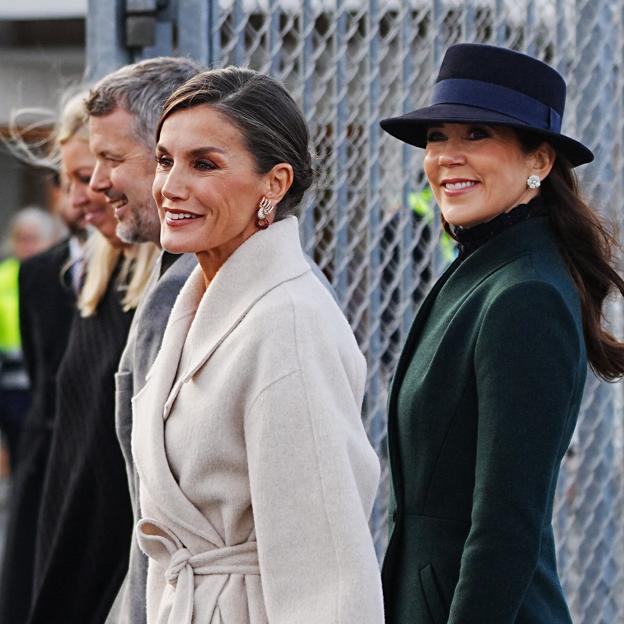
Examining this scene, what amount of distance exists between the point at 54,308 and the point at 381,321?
982mm

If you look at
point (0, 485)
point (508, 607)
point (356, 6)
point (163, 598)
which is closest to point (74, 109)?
point (356, 6)

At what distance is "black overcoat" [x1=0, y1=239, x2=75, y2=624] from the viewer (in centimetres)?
378

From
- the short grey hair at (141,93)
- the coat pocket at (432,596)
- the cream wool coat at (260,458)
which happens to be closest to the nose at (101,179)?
the short grey hair at (141,93)

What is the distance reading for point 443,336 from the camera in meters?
2.34

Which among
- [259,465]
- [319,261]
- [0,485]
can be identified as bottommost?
[0,485]

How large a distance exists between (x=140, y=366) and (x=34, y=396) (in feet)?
4.90

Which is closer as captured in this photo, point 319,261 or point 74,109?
point 74,109

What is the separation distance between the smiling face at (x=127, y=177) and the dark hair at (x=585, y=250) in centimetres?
86

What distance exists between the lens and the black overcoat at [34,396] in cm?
378

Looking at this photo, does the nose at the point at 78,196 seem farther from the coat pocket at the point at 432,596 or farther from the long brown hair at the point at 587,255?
the coat pocket at the point at 432,596

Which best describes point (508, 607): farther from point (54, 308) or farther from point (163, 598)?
point (54, 308)

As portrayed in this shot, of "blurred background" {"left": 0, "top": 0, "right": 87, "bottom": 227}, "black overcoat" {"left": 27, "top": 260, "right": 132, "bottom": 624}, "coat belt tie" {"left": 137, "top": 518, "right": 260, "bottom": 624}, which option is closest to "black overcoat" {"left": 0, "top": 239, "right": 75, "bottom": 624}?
"black overcoat" {"left": 27, "top": 260, "right": 132, "bottom": 624}

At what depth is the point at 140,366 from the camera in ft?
8.70

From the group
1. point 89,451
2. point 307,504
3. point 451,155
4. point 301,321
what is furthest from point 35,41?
point 307,504
